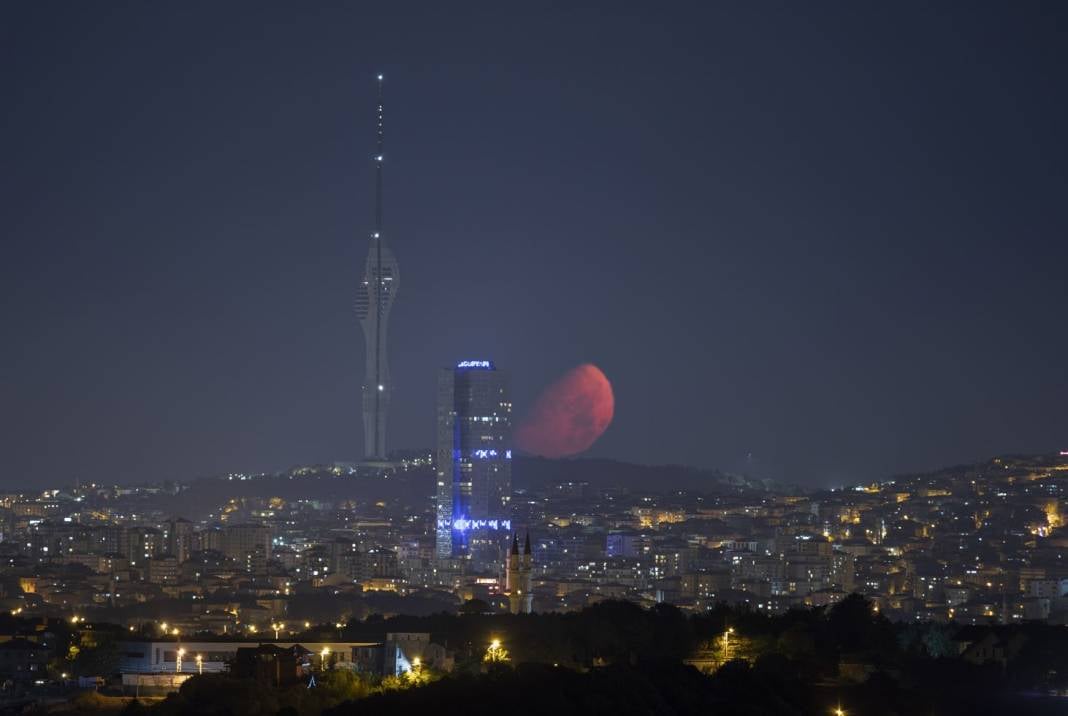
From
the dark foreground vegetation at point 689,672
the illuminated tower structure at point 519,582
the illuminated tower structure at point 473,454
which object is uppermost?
the illuminated tower structure at point 473,454

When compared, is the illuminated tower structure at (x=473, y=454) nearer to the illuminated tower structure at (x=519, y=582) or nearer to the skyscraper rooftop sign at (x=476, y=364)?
the skyscraper rooftop sign at (x=476, y=364)

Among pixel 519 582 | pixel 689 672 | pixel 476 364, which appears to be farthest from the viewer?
pixel 476 364

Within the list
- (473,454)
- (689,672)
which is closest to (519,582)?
(689,672)

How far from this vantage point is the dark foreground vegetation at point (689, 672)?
36.1 metres

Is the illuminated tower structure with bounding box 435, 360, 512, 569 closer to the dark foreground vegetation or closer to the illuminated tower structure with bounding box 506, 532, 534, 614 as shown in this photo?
the illuminated tower structure with bounding box 506, 532, 534, 614

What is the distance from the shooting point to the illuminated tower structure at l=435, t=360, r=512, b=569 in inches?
5399

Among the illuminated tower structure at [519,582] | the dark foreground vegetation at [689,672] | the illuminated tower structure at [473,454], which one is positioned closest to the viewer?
the dark foreground vegetation at [689,672]

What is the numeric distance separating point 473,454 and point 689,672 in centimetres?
9762

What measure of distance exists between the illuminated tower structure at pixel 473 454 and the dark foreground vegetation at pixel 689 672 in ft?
235

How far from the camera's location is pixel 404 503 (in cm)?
17125

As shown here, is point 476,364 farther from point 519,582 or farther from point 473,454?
point 519,582

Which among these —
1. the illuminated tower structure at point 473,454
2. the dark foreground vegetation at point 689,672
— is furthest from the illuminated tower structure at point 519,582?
the illuminated tower structure at point 473,454

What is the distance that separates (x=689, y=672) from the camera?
140 feet

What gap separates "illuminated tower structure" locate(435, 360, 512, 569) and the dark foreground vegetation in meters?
71.6
